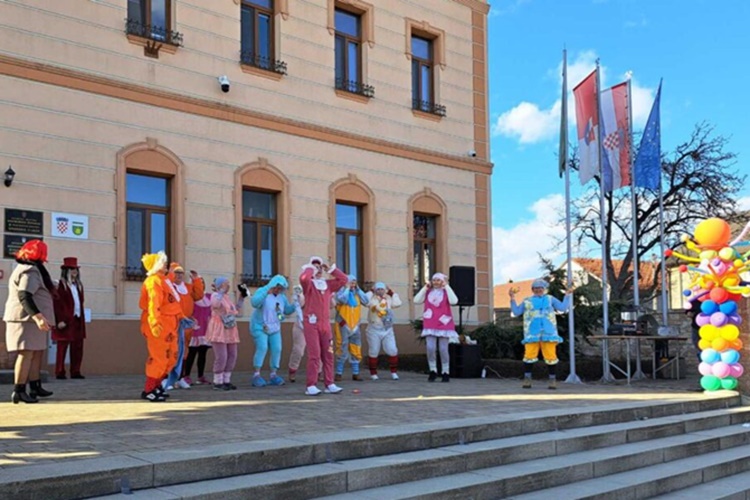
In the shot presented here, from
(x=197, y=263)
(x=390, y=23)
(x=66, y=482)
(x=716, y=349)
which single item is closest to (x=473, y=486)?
(x=66, y=482)

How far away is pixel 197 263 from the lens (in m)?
15.8

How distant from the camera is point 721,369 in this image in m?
12.1

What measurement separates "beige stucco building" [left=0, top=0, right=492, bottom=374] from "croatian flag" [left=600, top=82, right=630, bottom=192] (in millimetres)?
5894

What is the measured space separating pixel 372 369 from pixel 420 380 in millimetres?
890

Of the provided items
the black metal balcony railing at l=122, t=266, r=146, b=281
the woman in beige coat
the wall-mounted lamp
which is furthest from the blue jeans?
the wall-mounted lamp

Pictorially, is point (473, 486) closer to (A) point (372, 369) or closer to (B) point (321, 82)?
(A) point (372, 369)

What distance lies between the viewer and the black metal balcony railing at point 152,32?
49.3 ft

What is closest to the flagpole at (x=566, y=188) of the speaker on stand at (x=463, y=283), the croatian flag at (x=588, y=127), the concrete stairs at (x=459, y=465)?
the croatian flag at (x=588, y=127)

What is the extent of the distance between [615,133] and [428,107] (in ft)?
21.6

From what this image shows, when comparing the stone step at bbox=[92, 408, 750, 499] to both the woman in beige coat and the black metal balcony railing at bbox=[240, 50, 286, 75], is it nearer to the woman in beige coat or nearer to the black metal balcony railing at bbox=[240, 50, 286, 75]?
the woman in beige coat

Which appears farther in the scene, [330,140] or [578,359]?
[330,140]

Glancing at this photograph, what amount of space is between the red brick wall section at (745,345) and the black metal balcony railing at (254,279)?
30.3 ft

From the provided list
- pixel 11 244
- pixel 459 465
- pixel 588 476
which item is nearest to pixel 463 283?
pixel 11 244

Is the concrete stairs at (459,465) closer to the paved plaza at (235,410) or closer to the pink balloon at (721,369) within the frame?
the paved plaza at (235,410)
